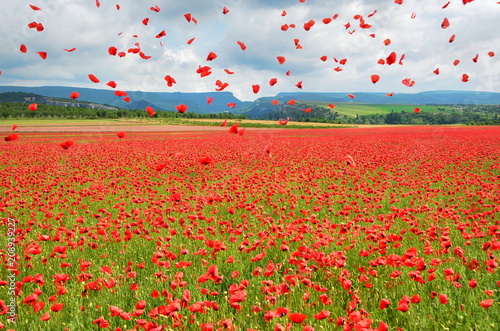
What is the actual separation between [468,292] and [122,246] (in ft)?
13.9

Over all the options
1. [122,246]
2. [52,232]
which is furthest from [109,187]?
[122,246]

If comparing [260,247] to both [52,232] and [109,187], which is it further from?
[109,187]

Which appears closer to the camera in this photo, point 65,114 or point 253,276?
point 253,276

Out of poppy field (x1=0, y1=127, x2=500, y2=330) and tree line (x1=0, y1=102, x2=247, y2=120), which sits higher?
tree line (x1=0, y1=102, x2=247, y2=120)

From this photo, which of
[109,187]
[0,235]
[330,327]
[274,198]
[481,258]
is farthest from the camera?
[109,187]

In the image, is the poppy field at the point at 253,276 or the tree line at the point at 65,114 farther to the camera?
the tree line at the point at 65,114

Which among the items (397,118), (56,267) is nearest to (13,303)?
(56,267)

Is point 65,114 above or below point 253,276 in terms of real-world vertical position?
above

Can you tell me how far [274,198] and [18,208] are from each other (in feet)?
17.7

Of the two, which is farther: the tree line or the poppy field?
the tree line

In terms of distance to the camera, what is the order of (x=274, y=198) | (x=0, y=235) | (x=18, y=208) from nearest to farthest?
(x=0, y=235) → (x=18, y=208) → (x=274, y=198)

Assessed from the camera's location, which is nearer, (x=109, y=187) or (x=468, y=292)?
(x=468, y=292)

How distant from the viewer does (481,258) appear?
3645mm

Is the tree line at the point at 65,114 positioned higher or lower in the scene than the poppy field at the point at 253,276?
higher
